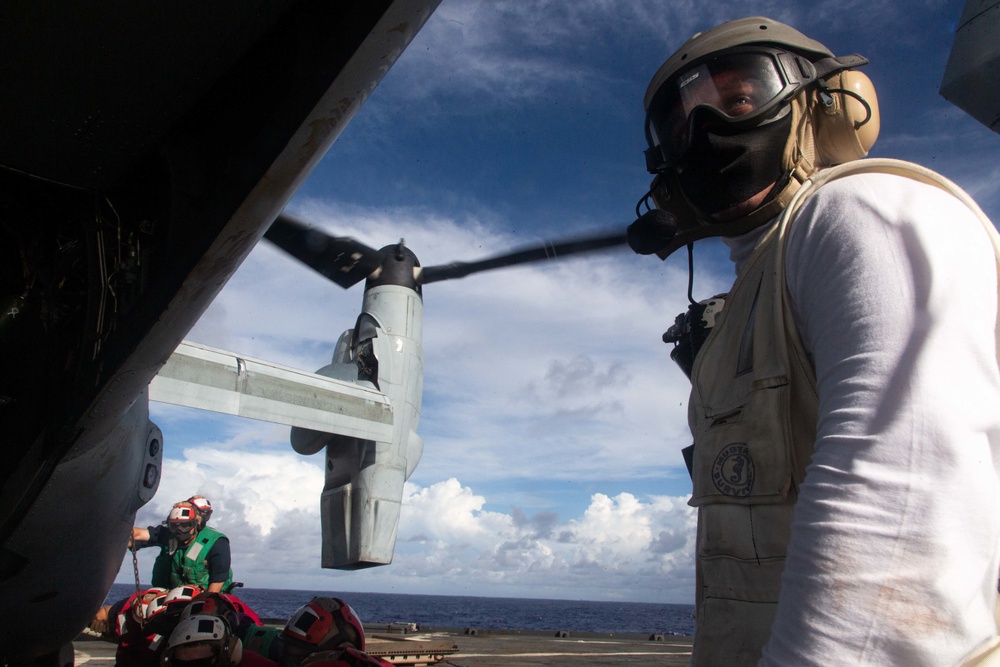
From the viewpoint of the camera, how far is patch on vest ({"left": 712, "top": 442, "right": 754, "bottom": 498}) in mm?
1304

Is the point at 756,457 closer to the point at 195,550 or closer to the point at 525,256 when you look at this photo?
the point at 195,550

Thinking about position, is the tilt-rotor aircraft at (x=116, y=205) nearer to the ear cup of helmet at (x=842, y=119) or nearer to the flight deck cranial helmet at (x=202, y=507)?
the ear cup of helmet at (x=842, y=119)

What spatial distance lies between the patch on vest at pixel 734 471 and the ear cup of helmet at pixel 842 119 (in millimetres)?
975

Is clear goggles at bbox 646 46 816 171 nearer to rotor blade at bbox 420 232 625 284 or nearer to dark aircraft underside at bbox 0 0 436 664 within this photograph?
dark aircraft underside at bbox 0 0 436 664

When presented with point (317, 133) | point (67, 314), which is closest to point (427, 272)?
point (67, 314)

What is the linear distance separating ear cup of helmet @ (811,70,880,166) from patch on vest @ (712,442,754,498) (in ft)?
3.20

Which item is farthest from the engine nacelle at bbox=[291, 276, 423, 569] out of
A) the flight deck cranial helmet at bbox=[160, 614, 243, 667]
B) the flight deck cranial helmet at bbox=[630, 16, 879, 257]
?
the flight deck cranial helmet at bbox=[630, 16, 879, 257]

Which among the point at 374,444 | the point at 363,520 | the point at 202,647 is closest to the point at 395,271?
the point at 374,444

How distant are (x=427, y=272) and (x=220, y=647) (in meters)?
8.01

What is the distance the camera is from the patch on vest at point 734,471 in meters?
1.30

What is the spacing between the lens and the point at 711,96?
1.80m

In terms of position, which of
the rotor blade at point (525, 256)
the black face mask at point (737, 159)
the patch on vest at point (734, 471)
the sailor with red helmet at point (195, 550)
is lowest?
the sailor with red helmet at point (195, 550)

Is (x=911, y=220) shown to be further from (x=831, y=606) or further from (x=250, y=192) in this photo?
(x=250, y=192)

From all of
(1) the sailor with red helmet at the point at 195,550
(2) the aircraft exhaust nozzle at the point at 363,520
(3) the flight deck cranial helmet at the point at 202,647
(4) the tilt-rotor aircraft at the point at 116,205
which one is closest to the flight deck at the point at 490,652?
(2) the aircraft exhaust nozzle at the point at 363,520
